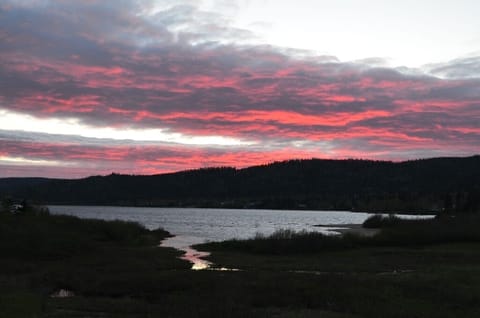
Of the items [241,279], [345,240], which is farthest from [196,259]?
[345,240]

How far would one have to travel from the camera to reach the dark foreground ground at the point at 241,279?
73.0 feet

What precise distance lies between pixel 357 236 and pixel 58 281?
3629cm

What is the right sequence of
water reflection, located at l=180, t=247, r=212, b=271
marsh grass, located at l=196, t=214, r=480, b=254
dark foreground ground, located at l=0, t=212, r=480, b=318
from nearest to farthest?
dark foreground ground, located at l=0, t=212, r=480, b=318, water reflection, located at l=180, t=247, r=212, b=271, marsh grass, located at l=196, t=214, r=480, b=254

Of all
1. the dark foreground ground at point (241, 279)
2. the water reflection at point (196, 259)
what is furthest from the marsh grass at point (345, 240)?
the water reflection at point (196, 259)

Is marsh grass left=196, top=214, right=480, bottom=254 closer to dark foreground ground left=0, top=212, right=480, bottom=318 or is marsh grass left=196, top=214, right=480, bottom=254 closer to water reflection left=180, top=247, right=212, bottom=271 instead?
dark foreground ground left=0, top=212, right=480, bottom=318

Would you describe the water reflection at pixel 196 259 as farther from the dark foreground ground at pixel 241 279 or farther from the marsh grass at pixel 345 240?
the marsh grass at pixel 345 240

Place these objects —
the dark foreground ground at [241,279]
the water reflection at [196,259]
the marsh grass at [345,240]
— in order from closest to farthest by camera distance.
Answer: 1. the dark foreground ground at [241,279]
2. the water reflection at [196,259]
3. the marsh grass at [345,240]

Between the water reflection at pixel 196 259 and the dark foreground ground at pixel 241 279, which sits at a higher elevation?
the dark foreground ground at pixel 241 279

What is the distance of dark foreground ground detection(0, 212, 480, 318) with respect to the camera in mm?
22266

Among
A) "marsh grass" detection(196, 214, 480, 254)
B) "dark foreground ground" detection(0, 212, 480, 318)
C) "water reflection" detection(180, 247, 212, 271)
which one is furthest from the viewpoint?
"marsh grass" detection(196, 214, 480, 254)

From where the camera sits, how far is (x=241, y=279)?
30.4 metres

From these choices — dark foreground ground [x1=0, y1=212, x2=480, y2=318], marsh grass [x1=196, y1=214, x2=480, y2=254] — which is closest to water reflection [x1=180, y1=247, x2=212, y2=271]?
dark foreground ground [x1=0, y1=212, x2=480, y2=318]

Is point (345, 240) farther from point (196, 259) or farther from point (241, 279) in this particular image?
point (241, 279)

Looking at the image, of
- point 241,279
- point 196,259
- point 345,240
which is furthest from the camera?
point 345,240
